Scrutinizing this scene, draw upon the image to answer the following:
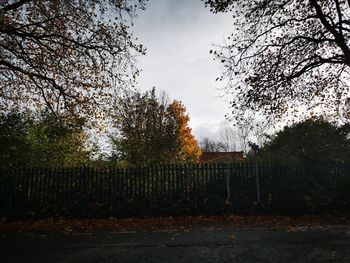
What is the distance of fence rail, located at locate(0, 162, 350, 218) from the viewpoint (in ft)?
43.6

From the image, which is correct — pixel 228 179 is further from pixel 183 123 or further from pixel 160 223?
pixel 183 123

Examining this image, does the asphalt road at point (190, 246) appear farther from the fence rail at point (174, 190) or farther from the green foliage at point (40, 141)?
the green foliage at point (40, 141)

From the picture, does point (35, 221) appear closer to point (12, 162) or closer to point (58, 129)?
point (12, 162)

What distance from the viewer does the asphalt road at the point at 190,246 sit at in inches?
259

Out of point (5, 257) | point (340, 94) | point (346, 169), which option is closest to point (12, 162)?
point (5, 257)

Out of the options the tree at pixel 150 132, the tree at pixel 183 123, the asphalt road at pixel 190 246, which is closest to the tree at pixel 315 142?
the tree at pixel 150 132

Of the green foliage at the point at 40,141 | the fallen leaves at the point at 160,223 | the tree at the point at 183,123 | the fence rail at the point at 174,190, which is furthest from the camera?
the tree at the point at 183,123

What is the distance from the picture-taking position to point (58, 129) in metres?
18.5

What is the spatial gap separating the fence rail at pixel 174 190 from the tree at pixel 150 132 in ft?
12.2

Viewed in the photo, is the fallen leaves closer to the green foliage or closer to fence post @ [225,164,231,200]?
fence post @ [225,164,231,200]

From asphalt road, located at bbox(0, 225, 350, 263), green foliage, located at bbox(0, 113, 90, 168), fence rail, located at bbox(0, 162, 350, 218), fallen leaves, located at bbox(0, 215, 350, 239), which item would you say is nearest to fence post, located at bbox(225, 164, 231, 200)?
fence rail, located at bbox(0, 162, 350, 218)

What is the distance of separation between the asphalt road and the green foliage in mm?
7195

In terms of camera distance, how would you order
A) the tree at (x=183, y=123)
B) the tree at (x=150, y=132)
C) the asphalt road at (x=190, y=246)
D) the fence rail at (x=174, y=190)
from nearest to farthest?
the asphalt road at (x=190, y=246)
the fence rail at (x=174, y=190)
the tree at (x=150, y=132)
the tree at (x=183, y=123)

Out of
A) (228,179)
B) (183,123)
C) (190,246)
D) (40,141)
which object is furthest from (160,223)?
(183,123)
